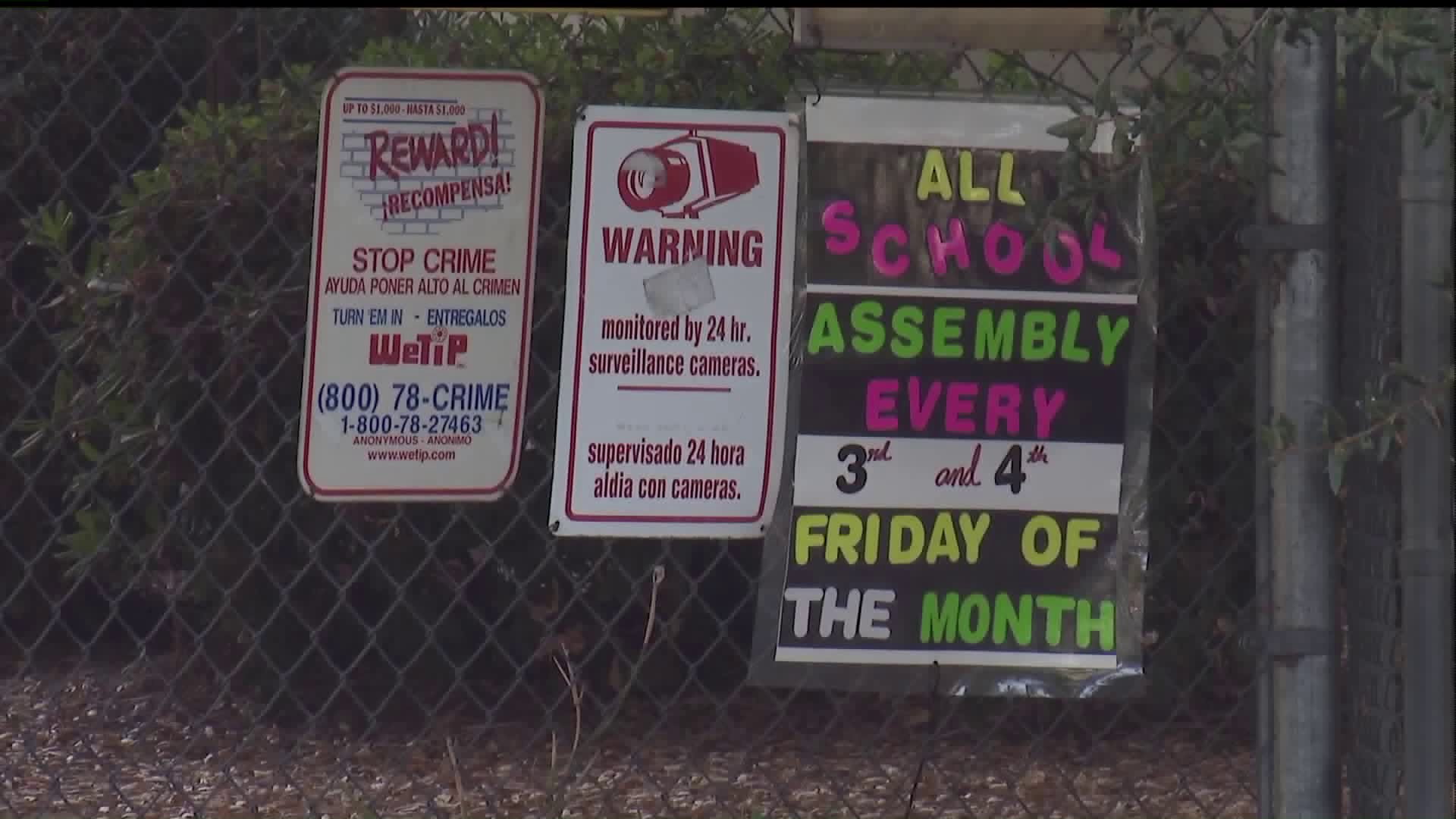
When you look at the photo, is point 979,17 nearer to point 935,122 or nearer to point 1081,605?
point 935,122

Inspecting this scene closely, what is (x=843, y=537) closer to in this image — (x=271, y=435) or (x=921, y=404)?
(x=921, y=404)

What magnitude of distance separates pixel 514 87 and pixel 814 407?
0.76 m

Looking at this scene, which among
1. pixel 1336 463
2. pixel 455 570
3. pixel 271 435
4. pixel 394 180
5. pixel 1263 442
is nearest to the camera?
pixel 1336 463

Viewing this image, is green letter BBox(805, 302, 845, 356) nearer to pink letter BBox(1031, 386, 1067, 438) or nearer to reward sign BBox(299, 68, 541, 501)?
pink letter BBox(1031, 386, 1067, 438)

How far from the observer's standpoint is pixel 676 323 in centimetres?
261

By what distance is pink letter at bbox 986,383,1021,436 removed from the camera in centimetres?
257

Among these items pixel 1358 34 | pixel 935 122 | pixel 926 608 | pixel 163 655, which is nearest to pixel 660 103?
pixel 935 122

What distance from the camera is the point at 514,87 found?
Answer: 9.04 ft

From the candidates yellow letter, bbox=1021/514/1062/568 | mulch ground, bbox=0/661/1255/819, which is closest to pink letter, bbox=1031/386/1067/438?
yellow letter, bbox=1021/514/1062/568

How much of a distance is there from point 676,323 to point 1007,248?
0.55 m

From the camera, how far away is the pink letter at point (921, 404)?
2.57m

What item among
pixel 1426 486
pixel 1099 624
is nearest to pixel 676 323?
pixel 1099 624

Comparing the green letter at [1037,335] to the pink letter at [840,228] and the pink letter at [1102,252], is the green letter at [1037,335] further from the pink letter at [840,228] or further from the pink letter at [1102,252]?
the pink letter at [840,228]

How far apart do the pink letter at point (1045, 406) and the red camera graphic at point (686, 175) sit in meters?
0.57
